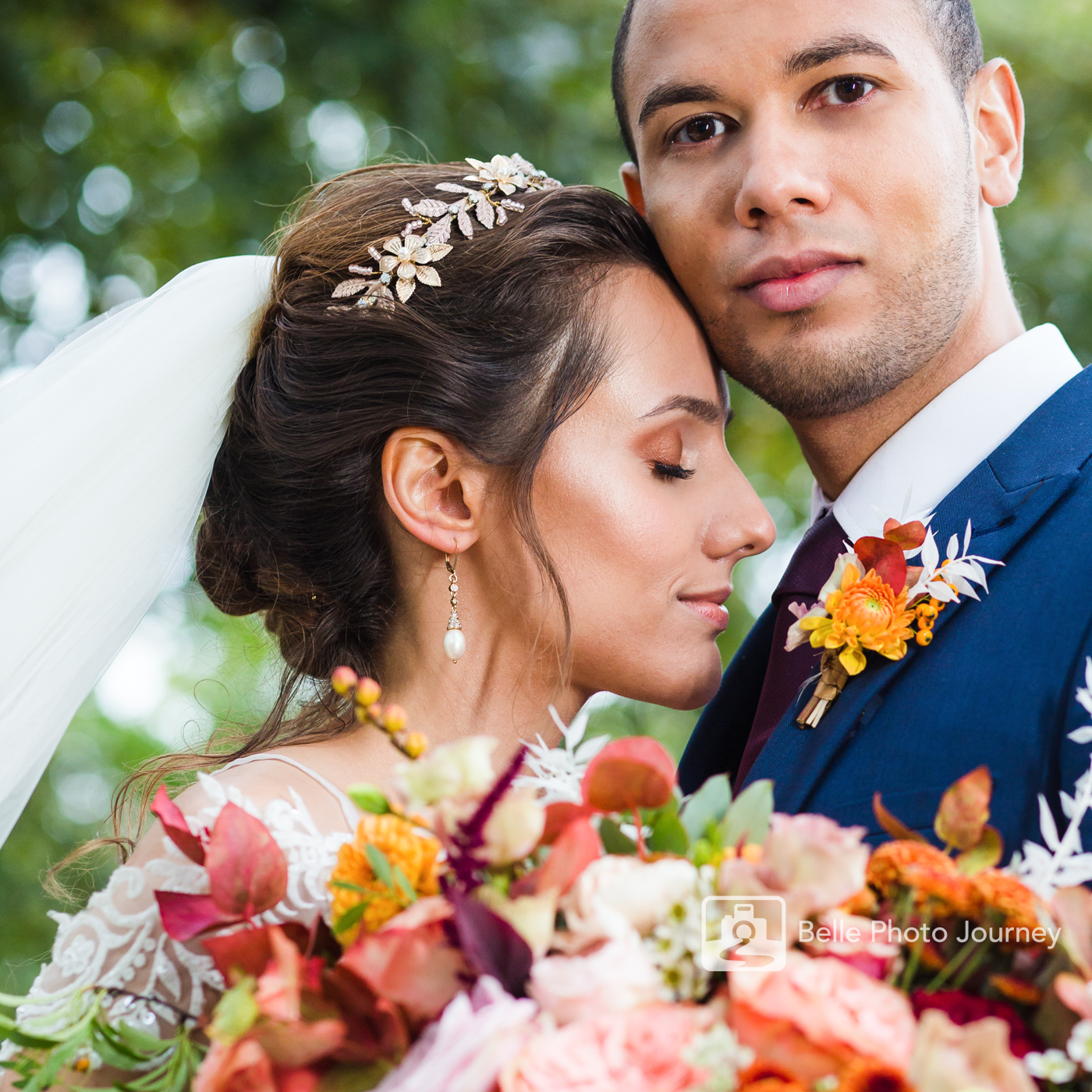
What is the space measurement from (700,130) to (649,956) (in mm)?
2258

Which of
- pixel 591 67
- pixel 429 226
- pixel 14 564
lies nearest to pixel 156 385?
pixel 14 564

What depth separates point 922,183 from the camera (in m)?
2.74

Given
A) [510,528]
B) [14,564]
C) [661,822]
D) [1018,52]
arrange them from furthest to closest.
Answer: [1018,52]
[510,528]
[14,564]
[661,822]

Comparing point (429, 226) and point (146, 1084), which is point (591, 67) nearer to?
point (429, 226)

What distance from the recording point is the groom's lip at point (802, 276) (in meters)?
2.71

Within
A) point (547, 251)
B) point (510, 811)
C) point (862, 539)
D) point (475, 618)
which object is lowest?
point (475, 618)

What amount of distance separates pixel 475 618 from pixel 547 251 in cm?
91

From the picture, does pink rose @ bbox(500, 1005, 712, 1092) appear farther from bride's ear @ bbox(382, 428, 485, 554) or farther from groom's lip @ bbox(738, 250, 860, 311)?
groom's lip @ bbox(738, 250, 860, 311)

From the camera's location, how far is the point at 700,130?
294 cm

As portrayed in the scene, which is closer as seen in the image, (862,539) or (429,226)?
(862,539)

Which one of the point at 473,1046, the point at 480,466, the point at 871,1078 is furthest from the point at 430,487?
the point at 871,1078

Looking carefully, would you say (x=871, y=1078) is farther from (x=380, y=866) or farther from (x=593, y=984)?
(x=380, y=866)

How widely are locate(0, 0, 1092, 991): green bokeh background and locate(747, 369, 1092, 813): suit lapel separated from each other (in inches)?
118

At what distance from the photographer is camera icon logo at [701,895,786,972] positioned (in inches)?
46.4
